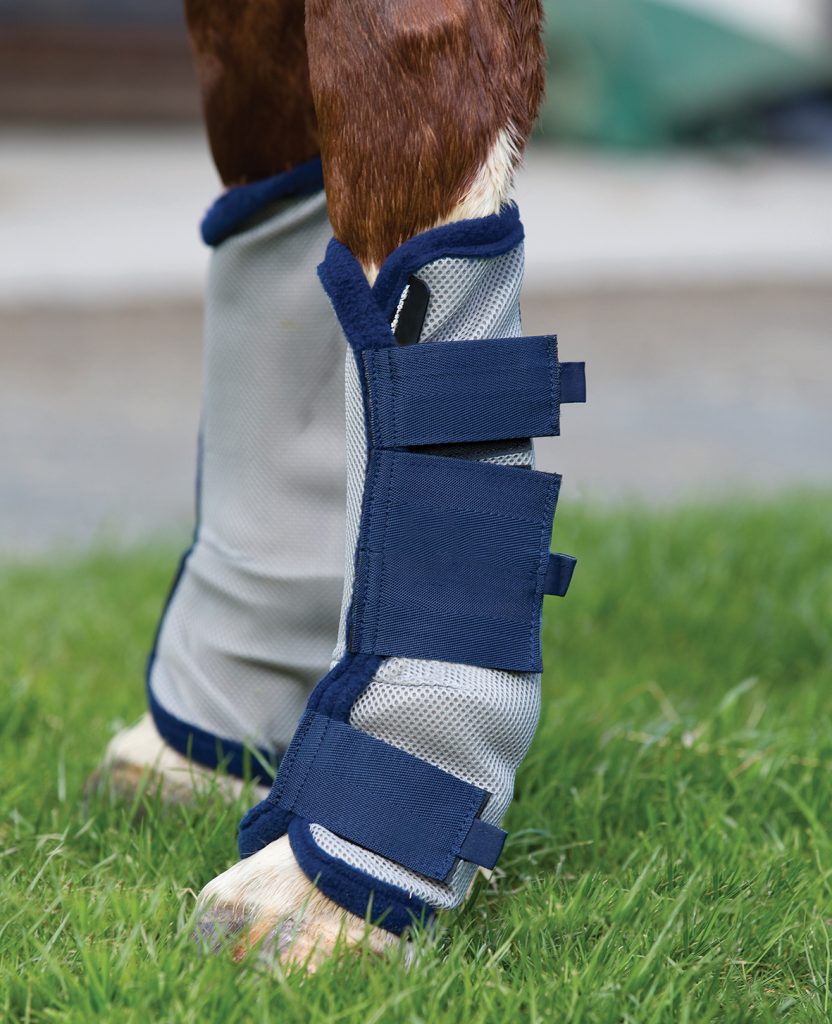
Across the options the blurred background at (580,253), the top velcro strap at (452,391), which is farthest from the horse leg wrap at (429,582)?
the blurred background at (580,253)

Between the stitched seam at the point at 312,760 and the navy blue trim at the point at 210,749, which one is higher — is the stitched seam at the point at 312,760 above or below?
above

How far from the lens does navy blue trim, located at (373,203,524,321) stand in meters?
1.22

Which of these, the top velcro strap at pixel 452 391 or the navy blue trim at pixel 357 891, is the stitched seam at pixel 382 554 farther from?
the navy blue trim at pixel 357 891

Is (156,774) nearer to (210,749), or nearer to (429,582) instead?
(210,749)

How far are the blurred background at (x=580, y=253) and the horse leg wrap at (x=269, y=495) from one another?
29cm

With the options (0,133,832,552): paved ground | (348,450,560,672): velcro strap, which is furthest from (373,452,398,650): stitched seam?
(0,133,832,552): paved ground

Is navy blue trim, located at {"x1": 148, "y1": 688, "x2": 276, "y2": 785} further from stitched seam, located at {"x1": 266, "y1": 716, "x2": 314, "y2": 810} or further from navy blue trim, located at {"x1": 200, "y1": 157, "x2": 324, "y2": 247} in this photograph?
navy blue trim, located at {"x1": 200, "y1": 157, "x2": 324, "y2": 247}

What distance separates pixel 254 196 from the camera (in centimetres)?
162

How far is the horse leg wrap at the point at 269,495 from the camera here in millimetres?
1635

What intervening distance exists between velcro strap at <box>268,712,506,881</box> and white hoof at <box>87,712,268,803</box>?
0.36 meters

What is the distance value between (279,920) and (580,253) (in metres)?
6.91

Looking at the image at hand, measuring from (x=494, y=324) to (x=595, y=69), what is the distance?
9.13 m

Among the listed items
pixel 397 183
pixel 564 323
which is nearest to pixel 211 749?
pixel 397 183

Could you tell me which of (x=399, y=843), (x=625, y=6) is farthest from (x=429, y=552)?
(x=625, y=6)
